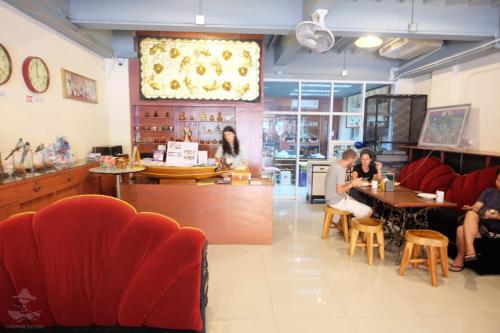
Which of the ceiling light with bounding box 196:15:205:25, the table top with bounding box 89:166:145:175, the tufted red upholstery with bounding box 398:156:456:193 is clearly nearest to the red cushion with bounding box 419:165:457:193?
the tufted red upholstery with bounding box 398:156:456:193

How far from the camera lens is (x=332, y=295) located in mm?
2936

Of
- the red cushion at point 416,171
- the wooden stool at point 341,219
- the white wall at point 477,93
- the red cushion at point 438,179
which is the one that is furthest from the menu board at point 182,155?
the white wall at point 477,93

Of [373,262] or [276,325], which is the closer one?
[276,325]

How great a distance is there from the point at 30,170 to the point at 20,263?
2305mm

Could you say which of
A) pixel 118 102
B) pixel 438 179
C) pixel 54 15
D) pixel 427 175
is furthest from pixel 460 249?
pixel 118 102

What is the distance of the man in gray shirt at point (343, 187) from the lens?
4125mm

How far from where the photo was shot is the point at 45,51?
156 inches

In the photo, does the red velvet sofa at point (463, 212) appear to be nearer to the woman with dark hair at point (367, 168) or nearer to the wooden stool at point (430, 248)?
the wooden stool at point (430, 248)

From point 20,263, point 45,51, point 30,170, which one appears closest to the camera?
point 20,263

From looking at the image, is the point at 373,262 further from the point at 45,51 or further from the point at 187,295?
the point at 45,51

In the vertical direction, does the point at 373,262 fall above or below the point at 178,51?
below

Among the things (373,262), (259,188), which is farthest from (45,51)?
(373,262)

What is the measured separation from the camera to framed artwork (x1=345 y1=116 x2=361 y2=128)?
7.55 metres

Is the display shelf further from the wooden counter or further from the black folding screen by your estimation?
the black folding screen
